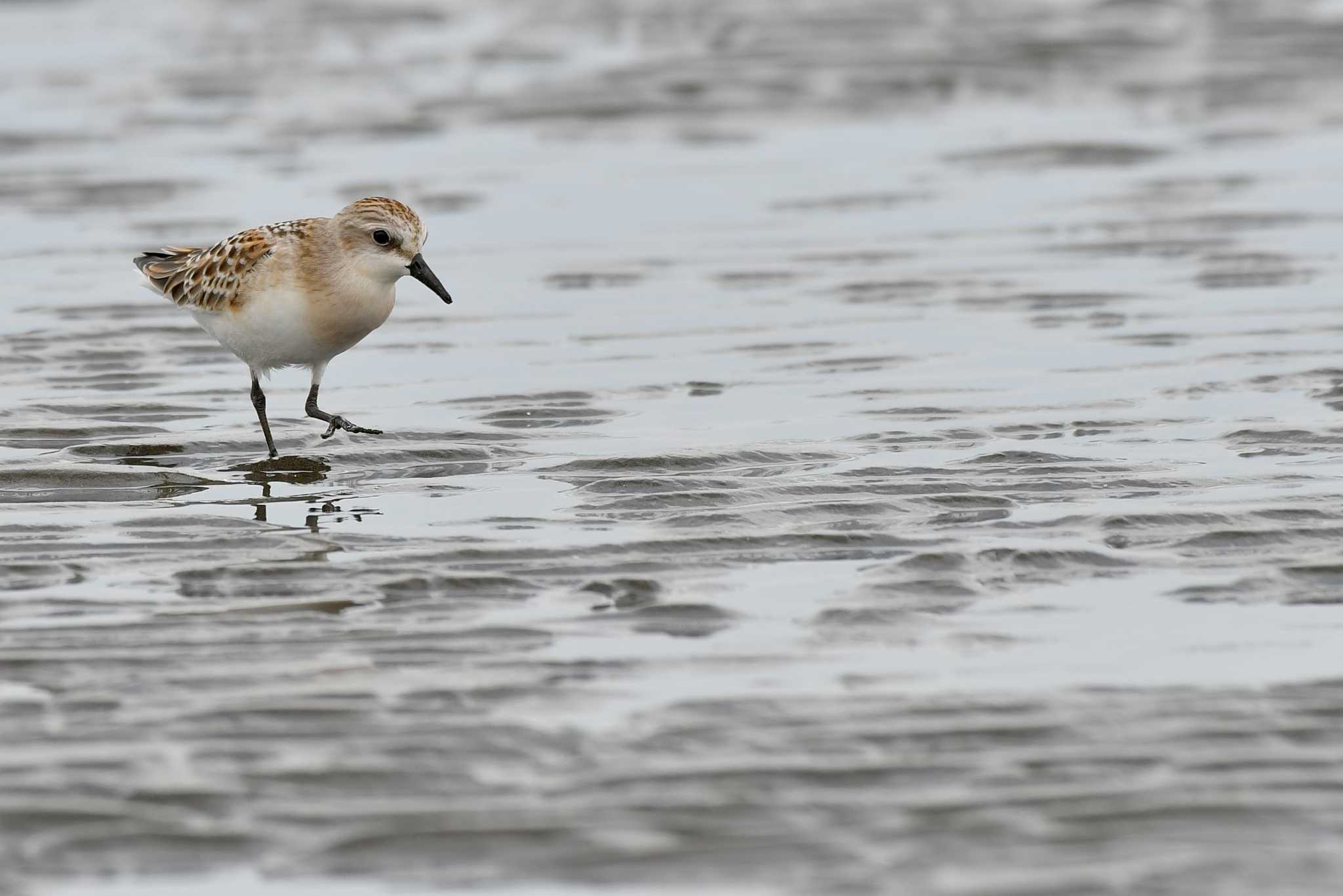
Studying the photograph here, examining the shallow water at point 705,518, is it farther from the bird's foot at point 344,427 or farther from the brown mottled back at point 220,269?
the brown mottled back at point 220,269

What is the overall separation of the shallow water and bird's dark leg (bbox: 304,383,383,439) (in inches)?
3.7

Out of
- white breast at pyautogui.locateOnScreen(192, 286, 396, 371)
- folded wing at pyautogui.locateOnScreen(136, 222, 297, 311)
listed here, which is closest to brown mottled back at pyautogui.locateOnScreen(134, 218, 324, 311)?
folded wing at pyautogui.locateOnScreen(136, 222, 297, 311)

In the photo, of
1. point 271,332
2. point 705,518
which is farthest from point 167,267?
point 705,518

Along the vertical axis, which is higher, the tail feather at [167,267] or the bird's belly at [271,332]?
the tail feather at [167,267]

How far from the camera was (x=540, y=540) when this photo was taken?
27.0ft

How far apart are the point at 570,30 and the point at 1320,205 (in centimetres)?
1272

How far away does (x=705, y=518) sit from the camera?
8.56m

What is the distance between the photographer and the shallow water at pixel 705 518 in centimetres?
555

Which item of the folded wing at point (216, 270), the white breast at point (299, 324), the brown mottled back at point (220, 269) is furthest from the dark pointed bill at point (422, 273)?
the folded wing at point (216, 270)

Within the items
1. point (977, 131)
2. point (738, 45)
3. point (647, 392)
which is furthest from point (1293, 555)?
point (738, 45)

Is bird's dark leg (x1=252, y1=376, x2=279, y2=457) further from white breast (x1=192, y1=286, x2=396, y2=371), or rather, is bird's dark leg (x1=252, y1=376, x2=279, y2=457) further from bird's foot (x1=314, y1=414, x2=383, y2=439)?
bird's foot (x1=314, y1=414, x2=383, y2=439)

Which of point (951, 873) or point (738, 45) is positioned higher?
point (738, 45)

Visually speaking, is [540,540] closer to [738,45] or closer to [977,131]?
[977,131]

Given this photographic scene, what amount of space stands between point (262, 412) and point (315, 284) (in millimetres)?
702
